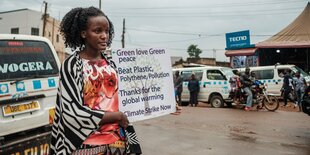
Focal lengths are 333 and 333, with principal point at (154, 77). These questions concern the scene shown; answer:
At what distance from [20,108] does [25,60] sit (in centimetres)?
63

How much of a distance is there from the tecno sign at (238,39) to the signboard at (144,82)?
21.3m

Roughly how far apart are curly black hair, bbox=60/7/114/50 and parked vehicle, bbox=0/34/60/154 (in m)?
2.17

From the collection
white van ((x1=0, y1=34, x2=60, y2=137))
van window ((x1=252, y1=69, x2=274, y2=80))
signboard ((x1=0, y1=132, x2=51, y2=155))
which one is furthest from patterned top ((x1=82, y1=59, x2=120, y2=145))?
van window ((x1=252, y1=69, x2=274, y2=80))

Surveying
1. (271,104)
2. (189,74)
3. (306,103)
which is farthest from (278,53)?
(306,103)

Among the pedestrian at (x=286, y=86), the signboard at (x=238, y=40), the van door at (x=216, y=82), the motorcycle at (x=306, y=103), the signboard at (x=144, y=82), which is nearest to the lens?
the signboard at (x=144, y=82)

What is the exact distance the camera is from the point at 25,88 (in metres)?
3.99

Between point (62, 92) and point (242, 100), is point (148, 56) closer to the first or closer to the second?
point (62, 92)

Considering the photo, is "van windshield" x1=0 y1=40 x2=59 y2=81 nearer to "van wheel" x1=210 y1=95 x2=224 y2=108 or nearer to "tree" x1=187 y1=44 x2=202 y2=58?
"van wheel" x1=210 y1=95 x2=224 y2=108

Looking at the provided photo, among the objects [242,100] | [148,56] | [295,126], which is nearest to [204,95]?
[242,100]

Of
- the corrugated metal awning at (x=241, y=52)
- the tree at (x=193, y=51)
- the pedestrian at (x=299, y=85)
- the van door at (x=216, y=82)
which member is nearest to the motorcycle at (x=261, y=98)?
the van door at (x=216, y=82)

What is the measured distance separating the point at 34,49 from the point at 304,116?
986 cm

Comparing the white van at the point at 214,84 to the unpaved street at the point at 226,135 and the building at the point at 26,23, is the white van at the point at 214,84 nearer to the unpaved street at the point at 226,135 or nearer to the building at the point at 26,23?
the unpaved street at the point at 226,135

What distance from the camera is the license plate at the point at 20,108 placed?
3.75 meters

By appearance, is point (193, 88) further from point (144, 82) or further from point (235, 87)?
point (144, 82)
